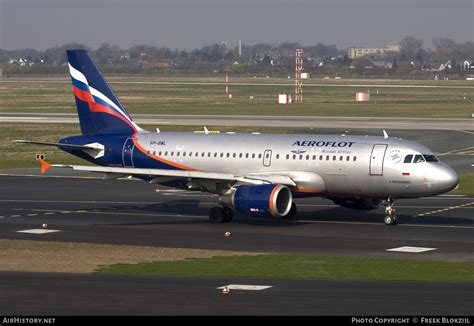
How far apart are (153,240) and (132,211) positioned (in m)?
11.8

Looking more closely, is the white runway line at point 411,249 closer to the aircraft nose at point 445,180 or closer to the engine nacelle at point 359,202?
the aircraft nose at point 445,180

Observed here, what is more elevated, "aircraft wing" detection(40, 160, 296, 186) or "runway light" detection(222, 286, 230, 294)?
"aircraft wing" detection(40, 160, 296, 186)

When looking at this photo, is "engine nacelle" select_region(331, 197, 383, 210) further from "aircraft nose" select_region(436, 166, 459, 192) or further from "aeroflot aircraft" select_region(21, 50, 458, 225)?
"aircraft nose" select_region(436, 166, 459, 192)

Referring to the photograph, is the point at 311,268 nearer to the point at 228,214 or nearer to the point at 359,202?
the point at 228,214

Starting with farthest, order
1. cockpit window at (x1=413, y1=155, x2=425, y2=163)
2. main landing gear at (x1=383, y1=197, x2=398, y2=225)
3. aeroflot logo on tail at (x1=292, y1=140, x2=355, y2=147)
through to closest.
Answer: aeroflot logo on tail at (x1=292, y1=140, x2=355, y2=147) → main landing gear at (x1=383, y1=197, x2=398, y2=225) → cockpit window at (x1=413, y1=155, x2=425, y2=163)

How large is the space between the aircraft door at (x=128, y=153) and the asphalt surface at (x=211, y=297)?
69.3 ft

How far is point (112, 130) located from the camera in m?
64.6

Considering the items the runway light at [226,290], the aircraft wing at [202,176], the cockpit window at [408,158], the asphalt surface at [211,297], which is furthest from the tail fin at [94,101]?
the runway light at [226,290]

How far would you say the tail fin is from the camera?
64.9 m

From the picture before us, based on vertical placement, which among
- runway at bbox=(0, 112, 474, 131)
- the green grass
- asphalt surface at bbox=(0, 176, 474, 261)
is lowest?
runway at bbox=(0, 112, 474, 131)

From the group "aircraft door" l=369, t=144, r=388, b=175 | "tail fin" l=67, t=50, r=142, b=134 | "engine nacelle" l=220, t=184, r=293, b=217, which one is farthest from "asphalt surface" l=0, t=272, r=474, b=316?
"tail fin" l=67, t=50, r=142, b=134

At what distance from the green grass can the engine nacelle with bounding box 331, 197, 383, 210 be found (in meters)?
13.0

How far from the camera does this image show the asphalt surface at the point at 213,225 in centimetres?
5125

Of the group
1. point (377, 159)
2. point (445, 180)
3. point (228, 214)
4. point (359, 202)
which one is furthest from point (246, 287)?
point (359, 202)
